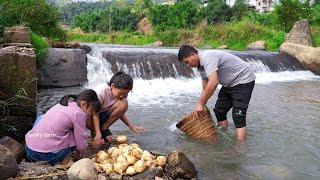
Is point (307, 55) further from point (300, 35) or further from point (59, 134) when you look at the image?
point (59, 134)

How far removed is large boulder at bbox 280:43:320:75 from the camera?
16.3m

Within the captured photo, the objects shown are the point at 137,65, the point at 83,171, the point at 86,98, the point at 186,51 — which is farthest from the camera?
the point at 137,65

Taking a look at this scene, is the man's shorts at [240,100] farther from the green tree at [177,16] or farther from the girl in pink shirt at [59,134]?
the green tree at [177,16]

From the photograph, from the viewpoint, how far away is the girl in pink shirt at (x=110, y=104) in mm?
4669

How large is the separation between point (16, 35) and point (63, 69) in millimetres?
2483

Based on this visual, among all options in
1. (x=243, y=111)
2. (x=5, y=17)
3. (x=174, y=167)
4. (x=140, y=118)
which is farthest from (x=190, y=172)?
(x=5, y=17)

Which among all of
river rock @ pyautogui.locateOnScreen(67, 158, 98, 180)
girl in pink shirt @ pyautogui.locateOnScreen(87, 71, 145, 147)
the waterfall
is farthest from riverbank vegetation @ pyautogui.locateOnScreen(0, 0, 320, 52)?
river rock @ pyautogui.locateOnScreen(67, 158, 98, 180)

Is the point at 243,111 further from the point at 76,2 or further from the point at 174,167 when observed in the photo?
the point at 76,2

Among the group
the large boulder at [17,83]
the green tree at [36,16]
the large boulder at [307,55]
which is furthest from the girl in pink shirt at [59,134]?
the large boulder at [307,55]

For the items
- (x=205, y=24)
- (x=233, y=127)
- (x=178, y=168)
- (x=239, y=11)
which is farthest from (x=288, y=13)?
(x=178, y=168)

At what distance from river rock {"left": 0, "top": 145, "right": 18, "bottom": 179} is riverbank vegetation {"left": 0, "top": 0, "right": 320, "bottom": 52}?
5.20m

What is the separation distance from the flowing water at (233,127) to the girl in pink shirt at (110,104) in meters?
0.26

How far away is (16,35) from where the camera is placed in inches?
311

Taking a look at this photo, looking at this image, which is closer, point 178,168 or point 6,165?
point 6,165
